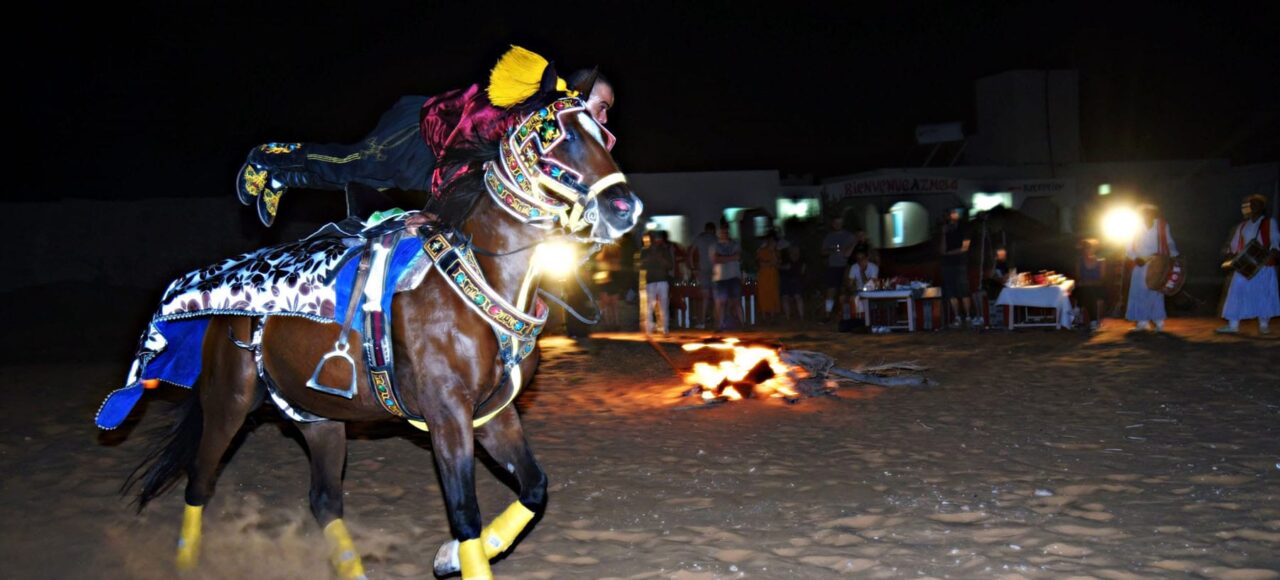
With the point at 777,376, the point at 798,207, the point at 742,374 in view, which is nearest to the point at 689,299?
the point at 742,374

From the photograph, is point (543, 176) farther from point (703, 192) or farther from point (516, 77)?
point (703, 192)

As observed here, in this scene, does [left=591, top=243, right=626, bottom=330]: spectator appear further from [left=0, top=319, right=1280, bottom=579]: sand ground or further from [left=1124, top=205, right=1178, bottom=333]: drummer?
[left=1124, top=205, right=1178, bottom=333]: drummer

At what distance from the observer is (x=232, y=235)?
2230cm

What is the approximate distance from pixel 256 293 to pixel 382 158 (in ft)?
3.11

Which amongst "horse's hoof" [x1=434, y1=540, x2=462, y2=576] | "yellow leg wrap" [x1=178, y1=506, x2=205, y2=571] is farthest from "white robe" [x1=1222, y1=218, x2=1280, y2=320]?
"yellow leg wrap" [x1=178, y1=506, x2=205, y2=571]

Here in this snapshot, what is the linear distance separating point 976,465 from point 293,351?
4289 millimetres

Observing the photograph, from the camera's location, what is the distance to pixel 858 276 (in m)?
15.9

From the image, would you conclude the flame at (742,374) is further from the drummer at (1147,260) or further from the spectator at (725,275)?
the drummer at (1147,260)

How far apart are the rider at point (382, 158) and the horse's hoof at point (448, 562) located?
5.56 ft

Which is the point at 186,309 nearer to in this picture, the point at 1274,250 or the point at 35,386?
the point at 35,386

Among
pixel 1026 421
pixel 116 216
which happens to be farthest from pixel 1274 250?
pixel 116 216

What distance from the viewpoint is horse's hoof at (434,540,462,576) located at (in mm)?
4246

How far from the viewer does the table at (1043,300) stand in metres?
14.2

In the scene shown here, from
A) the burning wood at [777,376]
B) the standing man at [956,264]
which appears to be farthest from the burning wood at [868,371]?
the standing man at [956,264]
